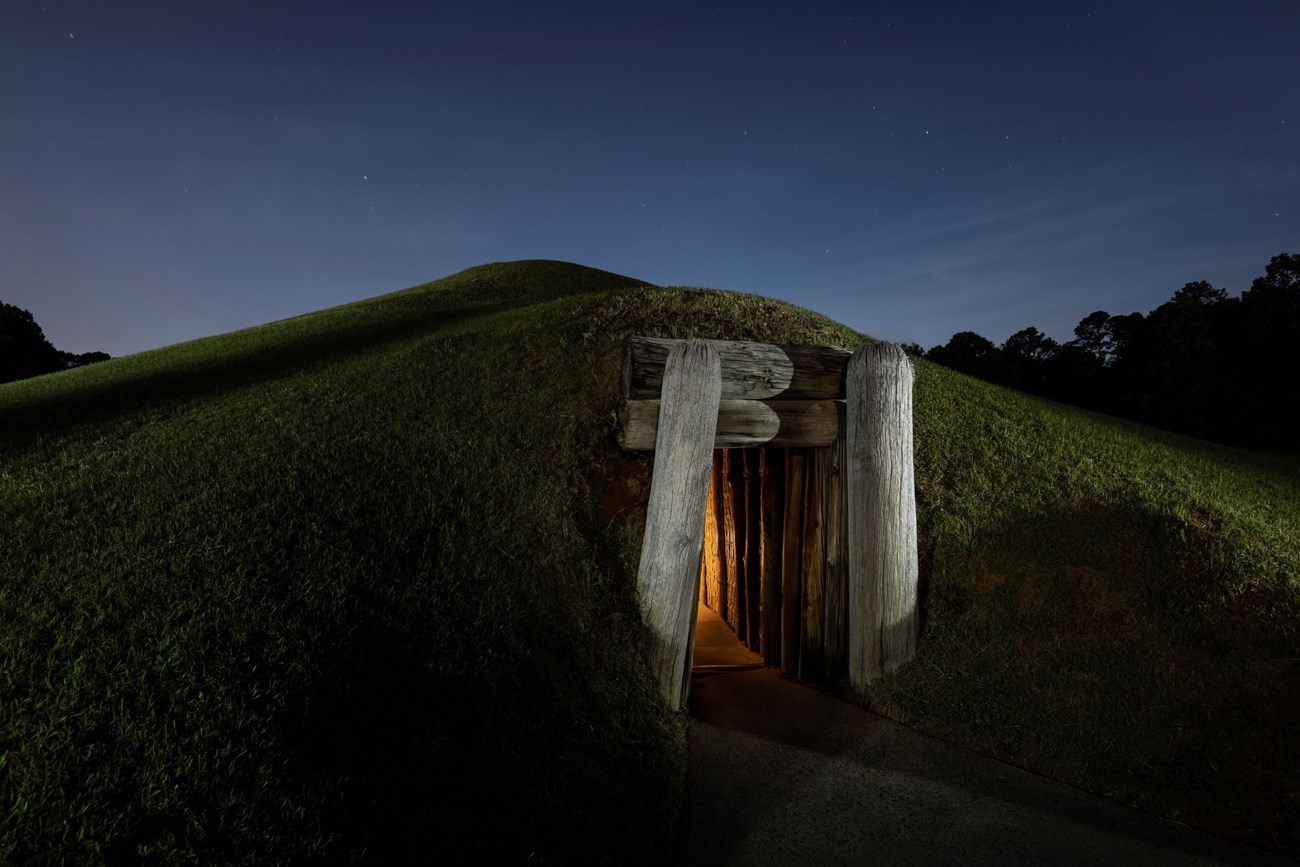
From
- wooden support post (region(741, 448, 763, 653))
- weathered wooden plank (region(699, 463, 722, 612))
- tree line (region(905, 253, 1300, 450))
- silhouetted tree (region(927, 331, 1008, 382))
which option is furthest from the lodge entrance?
silhouetted tree (region(927, 331, 1008, 382))

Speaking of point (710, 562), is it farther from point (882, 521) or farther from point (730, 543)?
point (882, 521)

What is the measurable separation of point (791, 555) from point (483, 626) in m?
4.06

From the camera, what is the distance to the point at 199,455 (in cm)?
768

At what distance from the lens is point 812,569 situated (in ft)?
23.8

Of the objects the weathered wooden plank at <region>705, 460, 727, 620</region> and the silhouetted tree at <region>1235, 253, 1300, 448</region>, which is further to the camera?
the silhouetted tree at <region>1235, 253, 1300, 448</region>

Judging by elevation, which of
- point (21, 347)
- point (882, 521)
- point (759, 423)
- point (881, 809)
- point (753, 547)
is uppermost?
point (21, 347)

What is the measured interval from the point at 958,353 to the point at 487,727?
182 ft

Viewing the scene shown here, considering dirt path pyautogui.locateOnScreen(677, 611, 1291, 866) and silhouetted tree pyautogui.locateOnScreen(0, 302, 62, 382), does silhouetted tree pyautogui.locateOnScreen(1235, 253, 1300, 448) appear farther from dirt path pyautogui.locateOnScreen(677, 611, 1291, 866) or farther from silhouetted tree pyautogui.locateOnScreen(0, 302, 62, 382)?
silhouetted tree pyautogui.locateOnScreen(0, 302, 62, 382)

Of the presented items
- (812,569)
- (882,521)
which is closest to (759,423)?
(882,521)

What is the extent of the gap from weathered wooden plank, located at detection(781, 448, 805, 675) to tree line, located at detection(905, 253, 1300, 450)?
1622 inches

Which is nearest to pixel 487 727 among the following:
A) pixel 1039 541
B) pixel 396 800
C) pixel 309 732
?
pixel 396 800

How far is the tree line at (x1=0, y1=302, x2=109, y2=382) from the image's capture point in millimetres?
42062

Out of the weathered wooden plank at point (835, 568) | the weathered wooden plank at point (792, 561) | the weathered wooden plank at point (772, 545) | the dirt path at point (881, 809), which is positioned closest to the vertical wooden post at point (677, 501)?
the dirt path at point (881, 809)

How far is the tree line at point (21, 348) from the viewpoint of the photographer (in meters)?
42.1
